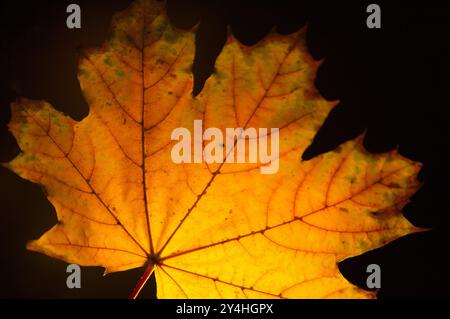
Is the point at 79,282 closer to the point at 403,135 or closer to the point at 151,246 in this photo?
the point at 151,246

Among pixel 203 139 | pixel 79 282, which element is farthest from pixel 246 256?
pixel 79 282

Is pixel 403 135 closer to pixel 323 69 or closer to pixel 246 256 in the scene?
pixel 323 69

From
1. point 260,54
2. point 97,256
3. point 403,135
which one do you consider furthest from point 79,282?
point 403,135

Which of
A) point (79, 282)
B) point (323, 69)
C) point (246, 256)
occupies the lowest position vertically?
point (79, 282)

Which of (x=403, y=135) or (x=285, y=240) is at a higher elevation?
(x=403, y=135)
